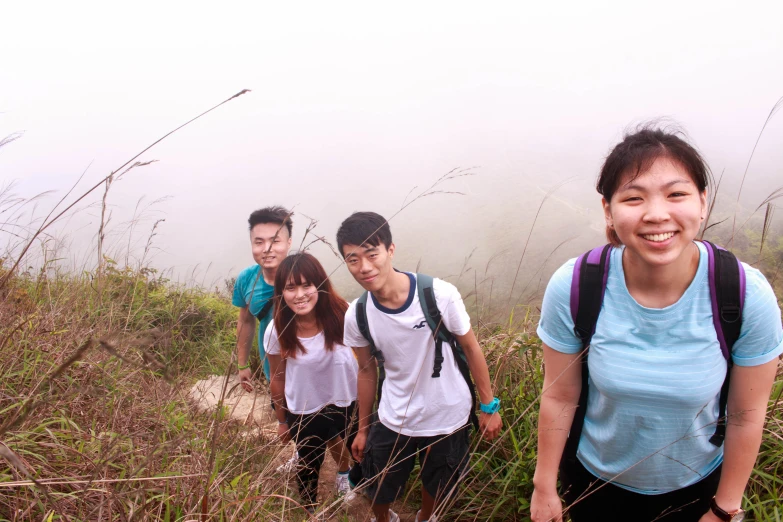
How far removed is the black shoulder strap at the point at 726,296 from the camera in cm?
123

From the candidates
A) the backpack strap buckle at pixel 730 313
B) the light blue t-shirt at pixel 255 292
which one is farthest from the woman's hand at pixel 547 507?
the light blue t-shirt at pixel 255 292

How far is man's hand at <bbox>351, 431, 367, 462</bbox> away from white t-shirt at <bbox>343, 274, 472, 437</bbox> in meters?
0.23

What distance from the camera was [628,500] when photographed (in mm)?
1584

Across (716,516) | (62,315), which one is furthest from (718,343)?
(62,315)

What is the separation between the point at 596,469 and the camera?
1584mm

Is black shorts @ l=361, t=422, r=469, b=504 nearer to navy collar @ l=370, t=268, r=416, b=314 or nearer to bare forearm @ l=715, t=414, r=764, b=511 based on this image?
navy collar @ l=370, t=268, r=416, b=314

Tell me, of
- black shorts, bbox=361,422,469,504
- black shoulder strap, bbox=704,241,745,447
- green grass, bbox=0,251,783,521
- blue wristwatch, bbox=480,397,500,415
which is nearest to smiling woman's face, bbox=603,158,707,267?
black shoulder strap, bbox=704,241,745,447

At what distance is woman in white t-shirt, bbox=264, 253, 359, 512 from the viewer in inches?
102

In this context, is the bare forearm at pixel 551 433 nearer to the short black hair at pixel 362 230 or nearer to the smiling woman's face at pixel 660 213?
the smiling woman's face at pixel 660 213

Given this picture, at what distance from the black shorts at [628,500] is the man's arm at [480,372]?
1.97 feet

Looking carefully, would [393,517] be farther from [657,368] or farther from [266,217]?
[266,217]

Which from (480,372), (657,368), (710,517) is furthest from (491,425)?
(657,368)

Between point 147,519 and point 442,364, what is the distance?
1359mm

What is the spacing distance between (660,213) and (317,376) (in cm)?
205
